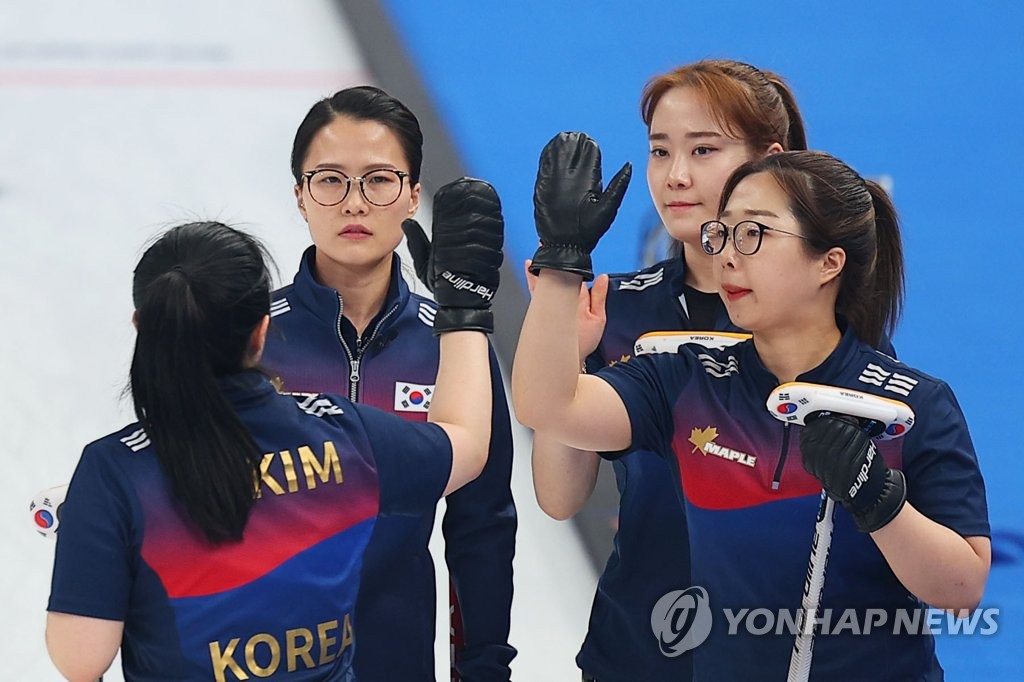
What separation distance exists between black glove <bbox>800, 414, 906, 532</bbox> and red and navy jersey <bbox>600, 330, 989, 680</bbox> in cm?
12

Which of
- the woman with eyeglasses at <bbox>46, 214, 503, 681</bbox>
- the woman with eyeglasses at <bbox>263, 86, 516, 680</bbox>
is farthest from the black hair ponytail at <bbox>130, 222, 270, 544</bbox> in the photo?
the woman with eyeglasses at <bbox>263, 86, 516, 680</bbox>

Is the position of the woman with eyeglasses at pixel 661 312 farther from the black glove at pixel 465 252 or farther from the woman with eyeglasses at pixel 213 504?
the woman with eyeglasses at pixel 213 504

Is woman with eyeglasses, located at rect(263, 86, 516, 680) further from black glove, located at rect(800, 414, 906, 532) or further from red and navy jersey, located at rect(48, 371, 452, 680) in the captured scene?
black glove, located at rect(800, 414, 906, 532)

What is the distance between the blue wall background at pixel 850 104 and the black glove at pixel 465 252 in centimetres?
203

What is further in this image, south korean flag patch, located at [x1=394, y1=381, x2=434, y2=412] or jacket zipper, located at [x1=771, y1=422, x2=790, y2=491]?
south korean flag patch, located at [x1=394, y1=381, x2=434, y2=412]

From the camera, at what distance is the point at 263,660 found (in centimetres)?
160

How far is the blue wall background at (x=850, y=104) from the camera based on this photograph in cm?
381

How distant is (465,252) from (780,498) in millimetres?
544

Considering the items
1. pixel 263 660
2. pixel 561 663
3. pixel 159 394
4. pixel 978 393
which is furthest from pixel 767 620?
pixel 978 393

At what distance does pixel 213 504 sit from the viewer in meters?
1.57

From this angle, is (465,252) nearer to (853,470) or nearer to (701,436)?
(701,436)

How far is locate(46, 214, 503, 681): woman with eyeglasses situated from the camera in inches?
60.9

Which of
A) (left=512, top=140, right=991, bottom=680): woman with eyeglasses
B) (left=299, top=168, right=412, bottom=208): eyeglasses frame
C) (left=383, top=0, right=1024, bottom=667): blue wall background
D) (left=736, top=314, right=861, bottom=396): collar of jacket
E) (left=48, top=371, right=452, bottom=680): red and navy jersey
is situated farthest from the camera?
(left=383, top=0, right=1024, bottom=667): blue wall background

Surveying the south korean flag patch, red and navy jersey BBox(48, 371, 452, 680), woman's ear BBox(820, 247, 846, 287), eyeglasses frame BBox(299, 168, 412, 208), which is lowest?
red and navy jersey BBox(48, 371, 452, 680)
